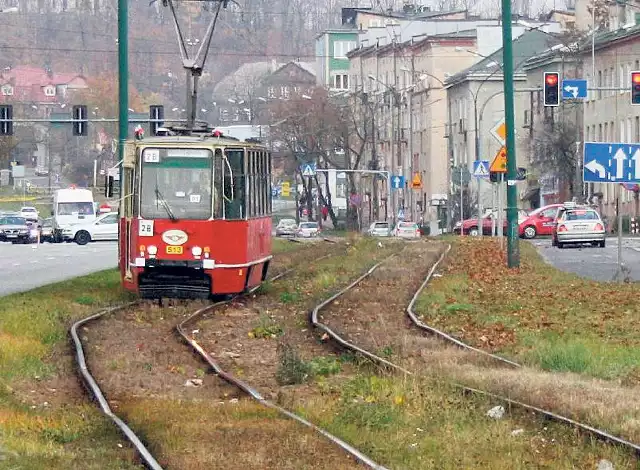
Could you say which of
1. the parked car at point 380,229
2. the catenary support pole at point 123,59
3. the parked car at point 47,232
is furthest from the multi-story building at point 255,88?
the catenary support pole at point 123,59

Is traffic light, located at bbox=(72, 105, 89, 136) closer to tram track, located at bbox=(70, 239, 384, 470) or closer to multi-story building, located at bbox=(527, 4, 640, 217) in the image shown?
multi-story building, located at bbox=(527, 4, 640, 217)

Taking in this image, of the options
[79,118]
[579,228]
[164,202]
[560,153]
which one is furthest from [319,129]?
[164,202]

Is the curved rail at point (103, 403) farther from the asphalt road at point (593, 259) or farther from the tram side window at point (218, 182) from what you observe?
the asphalt road at point (593, 259)

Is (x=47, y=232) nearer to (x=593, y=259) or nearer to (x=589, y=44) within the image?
(x=589, y=44)

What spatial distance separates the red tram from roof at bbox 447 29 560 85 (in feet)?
229

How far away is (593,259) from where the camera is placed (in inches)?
1731

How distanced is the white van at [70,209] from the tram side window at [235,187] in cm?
4890

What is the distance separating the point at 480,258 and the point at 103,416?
92.9 ft

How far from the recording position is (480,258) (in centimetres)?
4022

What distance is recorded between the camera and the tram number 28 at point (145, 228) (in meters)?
24.7

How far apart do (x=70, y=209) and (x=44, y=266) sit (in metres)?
32.8

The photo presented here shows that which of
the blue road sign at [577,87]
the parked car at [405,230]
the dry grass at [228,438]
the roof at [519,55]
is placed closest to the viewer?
the dry grass at [228,438]

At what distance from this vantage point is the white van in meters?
73.6

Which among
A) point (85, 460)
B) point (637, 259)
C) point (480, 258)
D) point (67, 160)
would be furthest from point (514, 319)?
point (67, 160)
